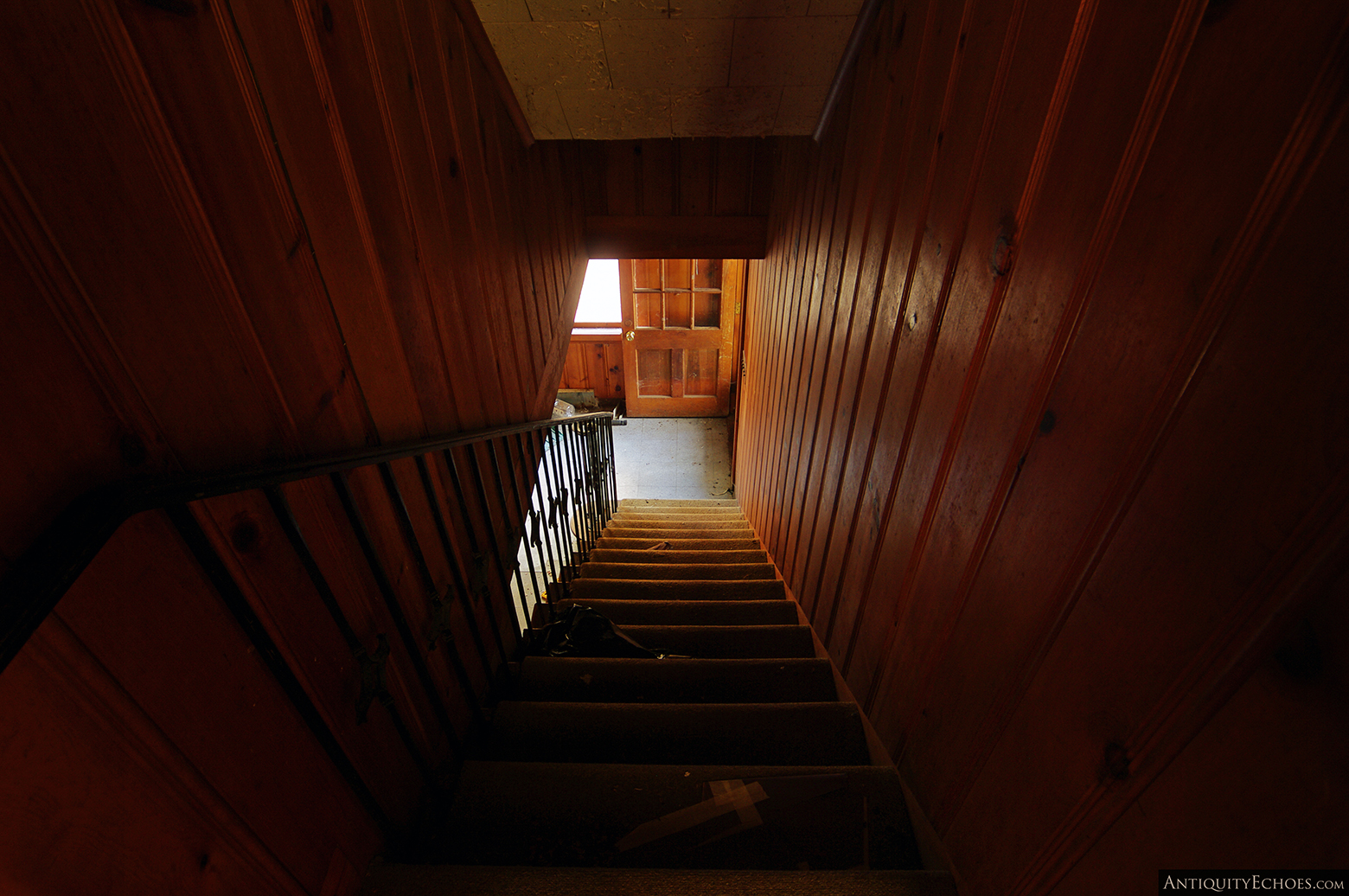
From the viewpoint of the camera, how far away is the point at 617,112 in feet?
6.30

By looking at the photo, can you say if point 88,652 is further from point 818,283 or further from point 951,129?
point 818,283

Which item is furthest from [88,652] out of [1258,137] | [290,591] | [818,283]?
[818,283]

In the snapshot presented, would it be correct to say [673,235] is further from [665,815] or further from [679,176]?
[665,815]

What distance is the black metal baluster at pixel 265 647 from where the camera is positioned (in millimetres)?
598

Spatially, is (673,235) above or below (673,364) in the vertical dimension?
below

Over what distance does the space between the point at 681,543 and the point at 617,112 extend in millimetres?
2547

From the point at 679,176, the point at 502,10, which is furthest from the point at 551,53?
the point at 679,176

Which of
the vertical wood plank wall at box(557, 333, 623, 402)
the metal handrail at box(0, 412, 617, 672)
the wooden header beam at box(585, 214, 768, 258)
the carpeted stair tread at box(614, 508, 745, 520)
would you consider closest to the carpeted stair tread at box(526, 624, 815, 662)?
the metal handrail at box(0, 412, 617, 672)

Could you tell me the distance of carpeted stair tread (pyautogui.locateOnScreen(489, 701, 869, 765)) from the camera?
1280 mm

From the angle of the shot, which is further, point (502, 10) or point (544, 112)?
point (544, 112)

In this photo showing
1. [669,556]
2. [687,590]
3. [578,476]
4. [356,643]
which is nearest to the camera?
[356,643]

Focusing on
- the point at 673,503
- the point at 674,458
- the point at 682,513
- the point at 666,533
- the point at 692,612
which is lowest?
the point at 692,612

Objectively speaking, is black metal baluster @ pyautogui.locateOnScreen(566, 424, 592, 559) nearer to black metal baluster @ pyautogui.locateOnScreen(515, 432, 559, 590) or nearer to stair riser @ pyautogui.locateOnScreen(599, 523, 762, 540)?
black metal baluster @ pyautogui.locateOnScreen(515, 432, 559, 590)

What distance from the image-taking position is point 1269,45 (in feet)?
1.50
